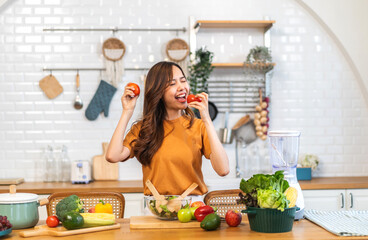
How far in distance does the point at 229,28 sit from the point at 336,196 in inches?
75.9

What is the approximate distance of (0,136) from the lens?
4762 mm

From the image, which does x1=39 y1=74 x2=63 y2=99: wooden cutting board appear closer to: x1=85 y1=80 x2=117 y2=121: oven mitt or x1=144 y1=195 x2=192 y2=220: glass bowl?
x1=85 y1=80 x2=117 y2=121: oven mitt

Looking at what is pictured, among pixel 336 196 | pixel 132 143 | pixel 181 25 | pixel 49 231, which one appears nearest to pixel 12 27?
pixel 181 25

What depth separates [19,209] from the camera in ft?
7.54

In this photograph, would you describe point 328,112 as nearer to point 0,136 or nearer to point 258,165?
point 258,165

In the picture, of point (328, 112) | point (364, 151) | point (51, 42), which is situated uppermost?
point (51, 42)

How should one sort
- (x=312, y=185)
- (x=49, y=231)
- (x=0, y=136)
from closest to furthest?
(x=49, y=231), (x=312, y=185), (x=0, y=136)

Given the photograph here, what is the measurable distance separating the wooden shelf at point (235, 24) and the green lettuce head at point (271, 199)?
2716 millimetres

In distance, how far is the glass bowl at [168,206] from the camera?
236cm

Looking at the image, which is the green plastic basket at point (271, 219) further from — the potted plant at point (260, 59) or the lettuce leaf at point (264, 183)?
the potted plant at point (260, 59)

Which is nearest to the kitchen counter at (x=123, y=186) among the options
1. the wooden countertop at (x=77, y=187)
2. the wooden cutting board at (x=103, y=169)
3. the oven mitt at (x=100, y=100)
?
the wooden countertop at (x=77, y=187)

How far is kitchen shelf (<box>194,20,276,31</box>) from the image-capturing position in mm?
4623

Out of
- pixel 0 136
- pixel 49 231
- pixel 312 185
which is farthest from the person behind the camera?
pixel 0 136

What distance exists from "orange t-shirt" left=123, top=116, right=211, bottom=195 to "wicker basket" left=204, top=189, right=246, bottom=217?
180 millimetres
